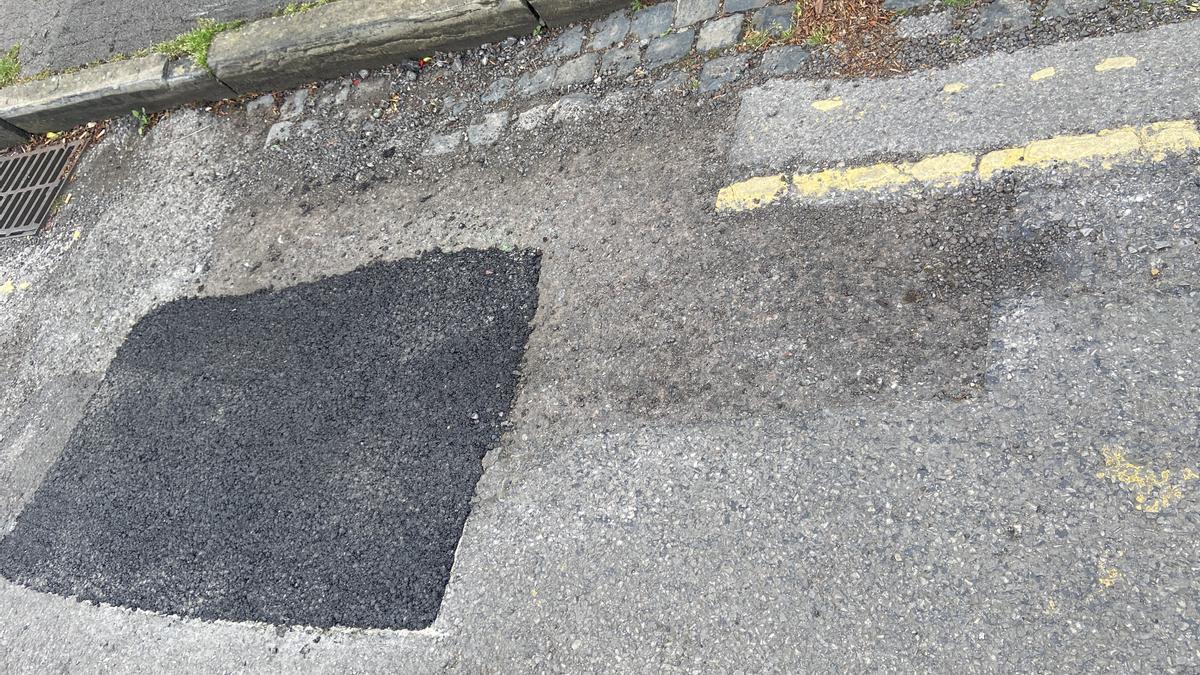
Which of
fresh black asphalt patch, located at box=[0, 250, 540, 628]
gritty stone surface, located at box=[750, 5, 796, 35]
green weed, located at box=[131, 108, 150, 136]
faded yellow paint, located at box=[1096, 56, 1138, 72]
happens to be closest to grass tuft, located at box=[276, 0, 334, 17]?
green weed, located at box=[131, 108, 150, 136]

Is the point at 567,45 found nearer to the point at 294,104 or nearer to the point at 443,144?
the point at 443,144

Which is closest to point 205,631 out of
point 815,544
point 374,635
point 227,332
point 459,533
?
point 374,635

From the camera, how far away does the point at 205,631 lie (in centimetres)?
317

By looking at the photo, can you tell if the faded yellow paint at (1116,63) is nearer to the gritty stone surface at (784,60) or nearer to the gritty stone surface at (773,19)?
the gritty stone surface at (784,60)

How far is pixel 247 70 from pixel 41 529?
2.94 metres

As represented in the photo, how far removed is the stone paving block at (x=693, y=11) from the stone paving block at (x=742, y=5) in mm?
64

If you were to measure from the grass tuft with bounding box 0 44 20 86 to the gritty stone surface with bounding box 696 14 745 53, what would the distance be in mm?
5042

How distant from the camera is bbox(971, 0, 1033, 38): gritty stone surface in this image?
11.9 ft

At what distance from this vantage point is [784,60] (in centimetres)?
398

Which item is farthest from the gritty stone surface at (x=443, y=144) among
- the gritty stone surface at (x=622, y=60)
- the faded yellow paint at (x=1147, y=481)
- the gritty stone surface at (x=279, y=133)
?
the faded yellow paint at (x=1147, y=481)

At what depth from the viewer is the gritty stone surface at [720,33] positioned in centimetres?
418

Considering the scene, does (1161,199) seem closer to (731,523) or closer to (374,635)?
(731,523)

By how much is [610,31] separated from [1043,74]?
2250 mm

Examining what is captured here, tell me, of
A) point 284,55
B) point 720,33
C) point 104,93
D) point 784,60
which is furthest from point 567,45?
point 104,93
